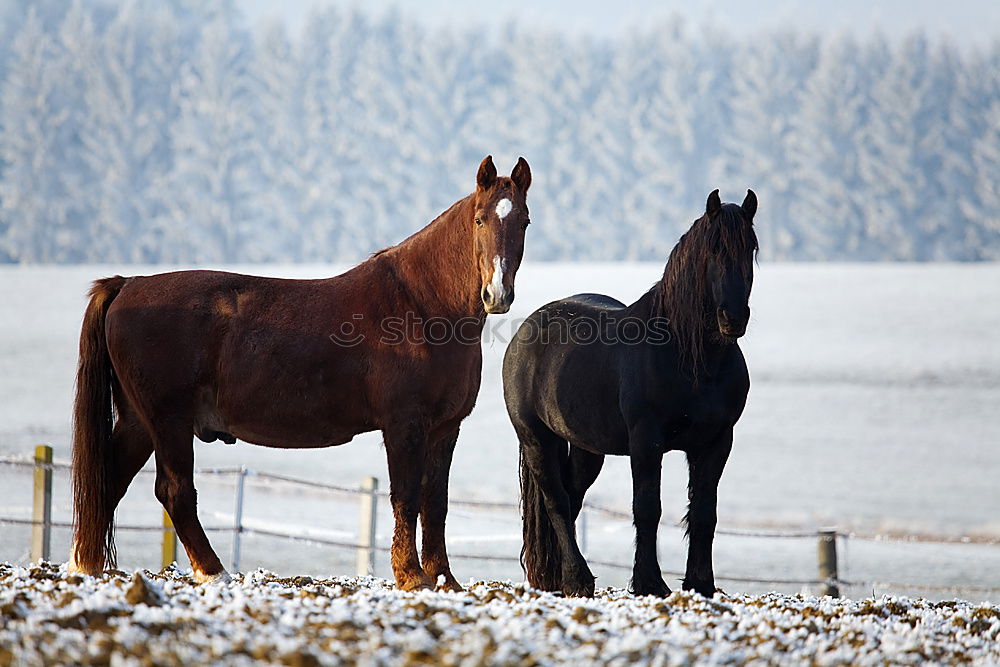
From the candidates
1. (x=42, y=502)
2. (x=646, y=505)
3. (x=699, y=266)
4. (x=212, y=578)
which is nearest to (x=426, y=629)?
(x=646, y=505)

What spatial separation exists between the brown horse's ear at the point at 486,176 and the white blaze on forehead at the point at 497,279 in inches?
18.3

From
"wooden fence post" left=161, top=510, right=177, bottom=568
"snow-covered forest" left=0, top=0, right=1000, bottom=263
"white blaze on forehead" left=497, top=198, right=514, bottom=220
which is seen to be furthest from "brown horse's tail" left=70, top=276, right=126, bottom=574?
"snow-covered forest" left=0, top=0, right=1000, bottom=263

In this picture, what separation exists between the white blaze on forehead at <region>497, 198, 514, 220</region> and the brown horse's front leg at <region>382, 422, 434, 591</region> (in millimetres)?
1155

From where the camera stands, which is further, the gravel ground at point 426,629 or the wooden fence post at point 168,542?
the wooden fence post at point 168,542

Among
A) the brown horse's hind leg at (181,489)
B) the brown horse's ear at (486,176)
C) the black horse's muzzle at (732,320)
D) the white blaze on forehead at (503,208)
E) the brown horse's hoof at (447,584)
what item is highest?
the brown horse's ear at (486,176)

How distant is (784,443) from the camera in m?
21.3

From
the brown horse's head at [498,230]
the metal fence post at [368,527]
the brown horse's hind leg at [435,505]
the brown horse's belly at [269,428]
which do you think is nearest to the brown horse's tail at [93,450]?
the brown horse's belly at [269,428]

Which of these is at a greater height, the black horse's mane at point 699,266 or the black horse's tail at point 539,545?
→ the black horse's mane at point 699,266

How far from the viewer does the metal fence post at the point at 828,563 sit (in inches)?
387

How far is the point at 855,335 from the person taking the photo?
84.3 feet

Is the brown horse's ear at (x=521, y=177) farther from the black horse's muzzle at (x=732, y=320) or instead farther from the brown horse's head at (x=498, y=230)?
the black horse's muzzle at (x=732, y=320)

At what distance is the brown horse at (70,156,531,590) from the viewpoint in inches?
220

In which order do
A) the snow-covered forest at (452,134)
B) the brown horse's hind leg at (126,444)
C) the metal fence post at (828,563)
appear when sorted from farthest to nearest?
the snow-covered forest at (452,134), the metal fence post at (828,563), the brown horse's hind leg at (126,444)

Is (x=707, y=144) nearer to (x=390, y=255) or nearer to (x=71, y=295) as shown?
(x=71, y=295)
